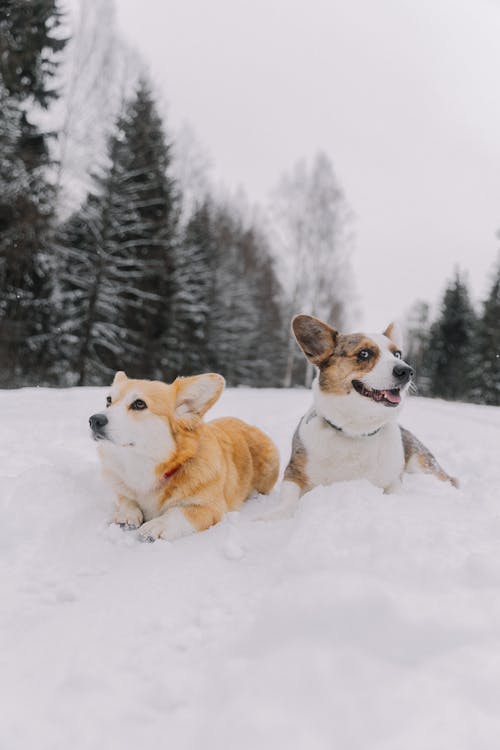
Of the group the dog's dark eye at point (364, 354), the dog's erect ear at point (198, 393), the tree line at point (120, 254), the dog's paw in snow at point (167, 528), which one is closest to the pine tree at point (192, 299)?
the tree line at point (120, 254)

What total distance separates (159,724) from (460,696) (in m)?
0.72

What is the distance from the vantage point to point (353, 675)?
1354 millimetres

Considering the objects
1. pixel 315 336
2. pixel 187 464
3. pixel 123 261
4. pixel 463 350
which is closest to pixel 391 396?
pixel 315 336

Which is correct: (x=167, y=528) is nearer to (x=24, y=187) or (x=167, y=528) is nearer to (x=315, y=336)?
(x=315, y=336)

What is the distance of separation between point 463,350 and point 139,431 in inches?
1560

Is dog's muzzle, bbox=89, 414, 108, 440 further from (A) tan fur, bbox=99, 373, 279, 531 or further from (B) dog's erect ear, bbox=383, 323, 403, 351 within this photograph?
(B) dog's erect ear, bbox=383, 323, 403, 351

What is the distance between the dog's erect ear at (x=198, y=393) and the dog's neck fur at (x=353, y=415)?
0.69 metres

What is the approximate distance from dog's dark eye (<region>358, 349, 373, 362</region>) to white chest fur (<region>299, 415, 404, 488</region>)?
18.1 inches

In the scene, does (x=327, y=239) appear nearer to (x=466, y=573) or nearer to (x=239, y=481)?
(x=239, y=481)

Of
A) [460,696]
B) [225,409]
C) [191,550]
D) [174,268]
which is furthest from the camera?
[174,268]

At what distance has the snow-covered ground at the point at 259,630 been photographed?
1.24 meters

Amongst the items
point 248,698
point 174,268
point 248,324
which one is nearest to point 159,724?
point 248,698

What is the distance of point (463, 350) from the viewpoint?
38969 mm

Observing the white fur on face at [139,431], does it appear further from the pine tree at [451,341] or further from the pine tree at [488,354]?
the pine tree at [451,341]
